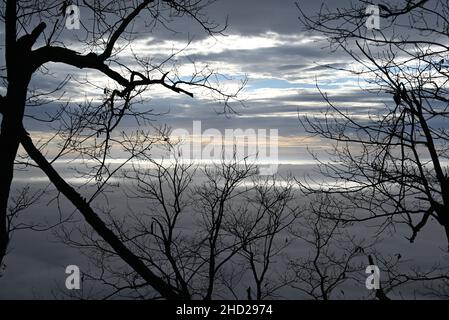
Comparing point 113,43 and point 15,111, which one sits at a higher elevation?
point 113,43

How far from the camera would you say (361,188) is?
753cm

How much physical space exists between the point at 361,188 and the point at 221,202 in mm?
10482

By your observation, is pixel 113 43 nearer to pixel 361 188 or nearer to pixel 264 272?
pixel 361 188

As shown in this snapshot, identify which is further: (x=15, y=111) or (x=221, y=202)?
(x=221, y=202)

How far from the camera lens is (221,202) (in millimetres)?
17703

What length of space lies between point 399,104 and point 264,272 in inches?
601
